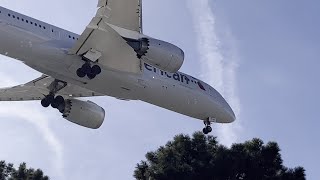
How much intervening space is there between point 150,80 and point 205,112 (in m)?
4.32

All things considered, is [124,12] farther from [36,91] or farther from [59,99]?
[36,91]

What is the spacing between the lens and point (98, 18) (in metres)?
28.6

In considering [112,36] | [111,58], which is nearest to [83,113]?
[111,58]

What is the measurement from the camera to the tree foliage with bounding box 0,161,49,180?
39062 millimetres

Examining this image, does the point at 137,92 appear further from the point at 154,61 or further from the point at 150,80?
the point at 154,61

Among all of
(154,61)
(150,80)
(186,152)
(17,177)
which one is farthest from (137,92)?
(17,177)

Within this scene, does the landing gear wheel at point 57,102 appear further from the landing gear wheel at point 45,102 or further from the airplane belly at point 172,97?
the airplane belly at point 172,97

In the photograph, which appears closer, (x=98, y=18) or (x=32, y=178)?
(x=98, y=18)

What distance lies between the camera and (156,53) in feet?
96.2

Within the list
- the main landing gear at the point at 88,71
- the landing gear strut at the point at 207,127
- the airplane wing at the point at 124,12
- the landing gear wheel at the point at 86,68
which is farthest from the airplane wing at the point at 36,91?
the airplane wing at the point at 124,12

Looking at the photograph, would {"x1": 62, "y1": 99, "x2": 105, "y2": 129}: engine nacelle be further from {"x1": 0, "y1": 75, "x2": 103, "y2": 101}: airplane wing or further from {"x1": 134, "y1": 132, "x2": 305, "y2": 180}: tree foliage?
{"x1": 134, "y1": 132, "x2": 305, "y2": 180}: tree foliage

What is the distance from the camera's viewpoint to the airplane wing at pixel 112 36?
2842cm

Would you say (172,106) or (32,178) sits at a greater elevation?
(172,106)

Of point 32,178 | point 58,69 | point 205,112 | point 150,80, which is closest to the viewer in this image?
point 58,69
